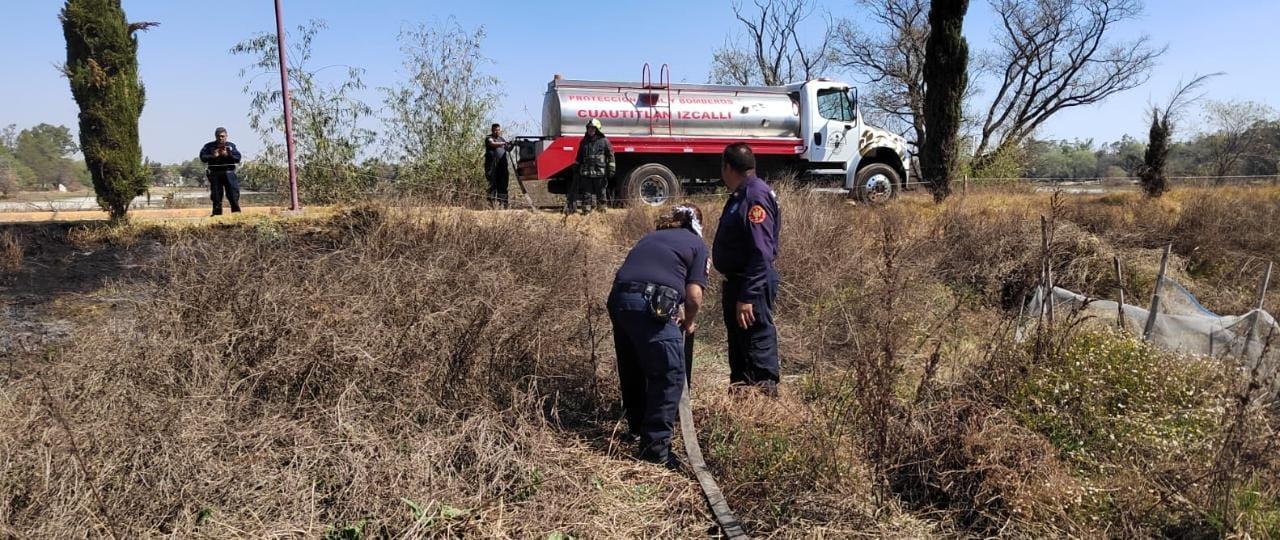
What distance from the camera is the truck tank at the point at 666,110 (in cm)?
1138

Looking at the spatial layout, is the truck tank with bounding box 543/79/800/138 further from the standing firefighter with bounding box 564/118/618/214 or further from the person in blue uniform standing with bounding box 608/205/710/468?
the person in blue uniform standing with bounding box 608/205/710/468

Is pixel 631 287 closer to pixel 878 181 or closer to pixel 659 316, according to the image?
pixel 659 316

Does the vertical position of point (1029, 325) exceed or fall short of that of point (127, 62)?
it falls short

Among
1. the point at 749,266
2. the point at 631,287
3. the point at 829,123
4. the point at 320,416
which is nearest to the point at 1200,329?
the point at 749,266

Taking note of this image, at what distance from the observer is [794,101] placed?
12.6 metres

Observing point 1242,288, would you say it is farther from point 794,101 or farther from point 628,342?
point 628,342

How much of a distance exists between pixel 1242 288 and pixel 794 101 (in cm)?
669

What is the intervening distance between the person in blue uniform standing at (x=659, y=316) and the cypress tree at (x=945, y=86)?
10513mm

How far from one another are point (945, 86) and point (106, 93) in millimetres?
12600

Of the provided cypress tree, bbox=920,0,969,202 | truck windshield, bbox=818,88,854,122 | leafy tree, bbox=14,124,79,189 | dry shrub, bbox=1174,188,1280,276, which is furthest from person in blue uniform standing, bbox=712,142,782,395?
leafy tree, bbox=14,124,79,189

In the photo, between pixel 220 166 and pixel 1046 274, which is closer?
pixel 1046 274

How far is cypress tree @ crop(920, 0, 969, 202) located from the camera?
1302cm

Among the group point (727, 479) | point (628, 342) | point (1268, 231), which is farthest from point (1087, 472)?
point (1268, 231)

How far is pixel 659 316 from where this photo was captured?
338cm
